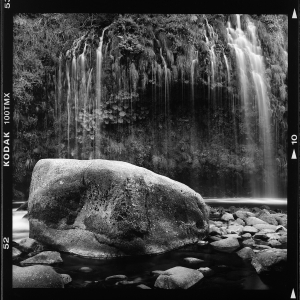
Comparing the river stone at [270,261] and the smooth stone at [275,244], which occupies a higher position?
the smooth stone at [275,244]

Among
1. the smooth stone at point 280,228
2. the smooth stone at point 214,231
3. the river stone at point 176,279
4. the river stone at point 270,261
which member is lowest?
the river stone at point 176,279

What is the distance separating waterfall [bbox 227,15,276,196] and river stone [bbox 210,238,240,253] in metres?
0.80

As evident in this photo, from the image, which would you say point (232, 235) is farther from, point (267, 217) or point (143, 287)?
point (143, 287)

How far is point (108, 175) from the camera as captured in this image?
495 centimetres

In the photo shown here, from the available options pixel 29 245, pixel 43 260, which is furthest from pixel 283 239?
pixel 29 245

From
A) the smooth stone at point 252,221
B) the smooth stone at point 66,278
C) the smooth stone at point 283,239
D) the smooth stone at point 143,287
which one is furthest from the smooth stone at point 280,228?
the smooth stone at point 66,278

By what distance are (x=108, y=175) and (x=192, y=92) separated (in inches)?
63.6

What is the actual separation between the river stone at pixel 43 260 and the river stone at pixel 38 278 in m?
0.08

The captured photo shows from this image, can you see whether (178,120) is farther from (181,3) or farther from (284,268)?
(284,268)

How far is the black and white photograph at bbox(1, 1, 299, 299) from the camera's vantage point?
193 inches

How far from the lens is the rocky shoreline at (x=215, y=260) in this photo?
484 centimetres

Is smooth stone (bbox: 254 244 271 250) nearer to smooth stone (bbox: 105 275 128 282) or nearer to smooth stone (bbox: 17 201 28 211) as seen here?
smooth stone (bbox: 105 275 128 282)

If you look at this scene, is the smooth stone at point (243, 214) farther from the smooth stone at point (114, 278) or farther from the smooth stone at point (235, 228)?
the smooth stone at point (114, 278)

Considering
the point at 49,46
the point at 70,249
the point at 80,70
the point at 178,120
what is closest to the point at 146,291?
the point at 70,249
